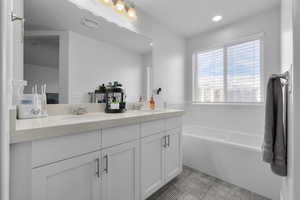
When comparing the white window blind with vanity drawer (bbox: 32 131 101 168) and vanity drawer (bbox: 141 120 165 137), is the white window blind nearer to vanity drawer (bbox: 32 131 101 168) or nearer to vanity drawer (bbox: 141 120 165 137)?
vanity drawer (bbox: 141 120 165 137)

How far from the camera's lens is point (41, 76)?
47.9 inches

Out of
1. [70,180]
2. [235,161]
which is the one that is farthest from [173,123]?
[70,180]

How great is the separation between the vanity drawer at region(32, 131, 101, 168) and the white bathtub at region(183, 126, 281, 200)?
5.19 feet

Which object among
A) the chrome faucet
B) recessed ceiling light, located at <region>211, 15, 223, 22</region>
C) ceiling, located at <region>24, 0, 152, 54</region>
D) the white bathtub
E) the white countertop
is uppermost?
recessed ceiling light, located at <region>211, 15, 223, 22</region>

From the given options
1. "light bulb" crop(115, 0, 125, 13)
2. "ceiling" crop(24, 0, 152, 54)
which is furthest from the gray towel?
"light bulb" crop(115, 0, 125, 13)

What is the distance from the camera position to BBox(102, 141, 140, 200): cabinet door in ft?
3.34

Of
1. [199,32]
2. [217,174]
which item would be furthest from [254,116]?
[199,32]

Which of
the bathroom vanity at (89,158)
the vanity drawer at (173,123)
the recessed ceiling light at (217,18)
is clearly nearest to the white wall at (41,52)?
the bathroom vanity at (89,158)

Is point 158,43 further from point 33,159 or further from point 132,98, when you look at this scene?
point 33,159

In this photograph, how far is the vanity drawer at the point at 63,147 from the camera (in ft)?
2.36

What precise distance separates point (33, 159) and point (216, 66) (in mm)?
2930

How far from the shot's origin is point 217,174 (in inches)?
74.0

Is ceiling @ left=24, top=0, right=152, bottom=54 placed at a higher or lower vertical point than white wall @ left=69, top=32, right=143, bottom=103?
higher

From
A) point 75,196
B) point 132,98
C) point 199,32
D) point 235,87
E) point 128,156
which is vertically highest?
point 199,32
